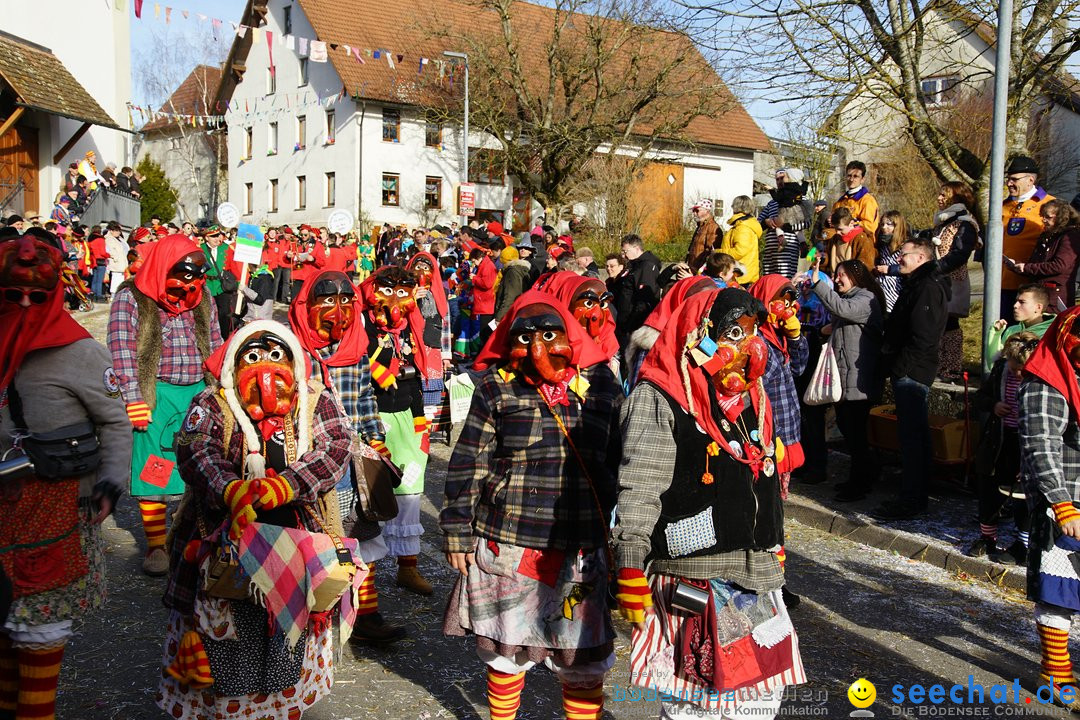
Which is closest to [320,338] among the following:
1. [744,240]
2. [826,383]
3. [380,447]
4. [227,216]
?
[380,447]

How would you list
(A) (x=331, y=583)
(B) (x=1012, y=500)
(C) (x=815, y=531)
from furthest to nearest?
(C) (x=815, y=531)
(B) (x=1012, y=500)
(A) (x=331, y=583)

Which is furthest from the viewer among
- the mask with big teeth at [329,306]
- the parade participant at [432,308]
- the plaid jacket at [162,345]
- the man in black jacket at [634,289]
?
the man in black jacket at [634,289]

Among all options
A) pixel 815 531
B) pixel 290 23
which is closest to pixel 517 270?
pixel 815 531

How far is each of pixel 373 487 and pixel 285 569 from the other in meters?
1.21

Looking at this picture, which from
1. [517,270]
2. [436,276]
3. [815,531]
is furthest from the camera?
[517,270]

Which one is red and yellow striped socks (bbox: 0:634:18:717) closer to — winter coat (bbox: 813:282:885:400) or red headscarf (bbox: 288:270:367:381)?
red headscarf (bbox: 288:270:367:381)

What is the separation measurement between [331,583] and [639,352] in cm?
263

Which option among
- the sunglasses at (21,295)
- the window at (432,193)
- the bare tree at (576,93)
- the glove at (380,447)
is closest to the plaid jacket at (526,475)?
the glove at (380,447)

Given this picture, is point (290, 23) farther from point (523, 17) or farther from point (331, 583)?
→ point (331, 583)

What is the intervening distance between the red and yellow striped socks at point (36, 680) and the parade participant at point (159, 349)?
Answer: 2.09 meters

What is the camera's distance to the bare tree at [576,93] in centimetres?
3297

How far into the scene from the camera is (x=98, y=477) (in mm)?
3910

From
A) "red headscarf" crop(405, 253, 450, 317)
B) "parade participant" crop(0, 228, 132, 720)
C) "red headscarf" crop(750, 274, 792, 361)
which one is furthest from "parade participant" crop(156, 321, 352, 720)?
"red headscarf" crop(405, 253, 450, 317)

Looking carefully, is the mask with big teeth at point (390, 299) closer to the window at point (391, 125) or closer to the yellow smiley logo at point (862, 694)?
the yellow smiley logo at point (862, 694)
